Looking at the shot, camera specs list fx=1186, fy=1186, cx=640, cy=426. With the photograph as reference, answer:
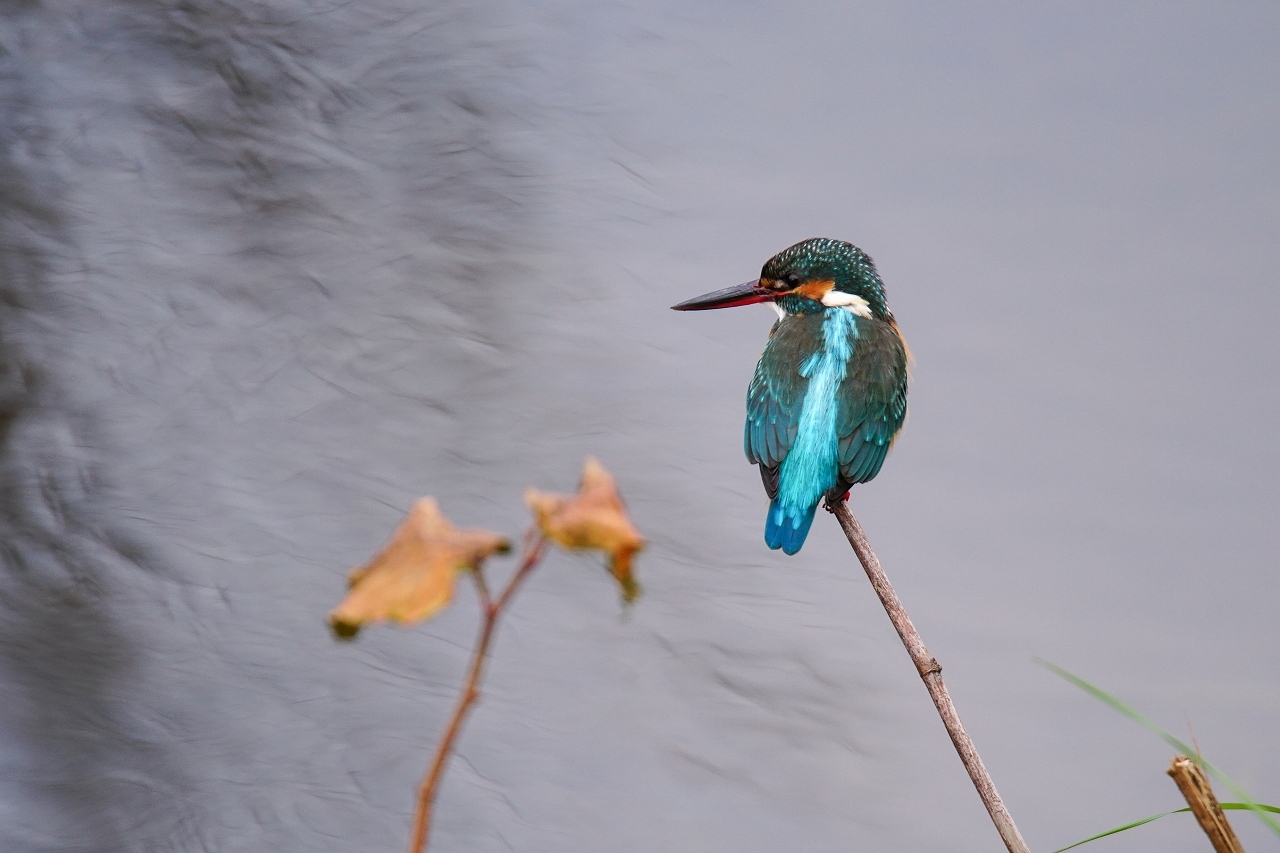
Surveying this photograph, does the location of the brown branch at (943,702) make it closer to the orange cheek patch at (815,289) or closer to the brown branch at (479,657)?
the brown branch at (479,657)

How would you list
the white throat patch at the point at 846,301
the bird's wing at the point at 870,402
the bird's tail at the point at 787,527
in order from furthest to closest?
the white throat patch at the point at 846,301 < the bird's wing at the point at 870,402 < the bird's tail at the point at 787,527

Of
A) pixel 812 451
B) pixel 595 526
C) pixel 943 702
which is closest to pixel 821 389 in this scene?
pixel 812 451

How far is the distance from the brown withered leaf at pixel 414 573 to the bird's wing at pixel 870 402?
1.35 meters

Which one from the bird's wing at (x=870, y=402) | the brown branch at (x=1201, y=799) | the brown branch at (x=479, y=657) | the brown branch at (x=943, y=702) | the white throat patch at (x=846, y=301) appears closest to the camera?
the brown branch at (x=479, y=657)

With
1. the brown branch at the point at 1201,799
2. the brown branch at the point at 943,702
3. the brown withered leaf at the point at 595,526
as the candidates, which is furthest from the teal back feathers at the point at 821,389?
the brown withered leaf at the point at 595,526

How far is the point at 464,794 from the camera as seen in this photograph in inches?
111

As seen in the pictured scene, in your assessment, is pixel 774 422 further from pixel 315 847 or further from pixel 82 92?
pixel 82 92

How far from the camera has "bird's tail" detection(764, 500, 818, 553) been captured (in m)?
1.57

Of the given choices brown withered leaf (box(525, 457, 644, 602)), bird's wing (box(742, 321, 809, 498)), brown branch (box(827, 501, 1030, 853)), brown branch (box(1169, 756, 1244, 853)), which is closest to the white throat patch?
bird's wing (box(742, 321, 809, 498))

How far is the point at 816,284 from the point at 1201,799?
4.52ft

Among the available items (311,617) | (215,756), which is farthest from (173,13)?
(215,756)

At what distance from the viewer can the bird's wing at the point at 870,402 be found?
66.4 inches

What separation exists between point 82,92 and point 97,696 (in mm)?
1712

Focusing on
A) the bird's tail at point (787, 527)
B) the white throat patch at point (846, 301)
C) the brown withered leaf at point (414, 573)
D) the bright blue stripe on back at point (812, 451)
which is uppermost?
the white throat patch at point (846, 301)
